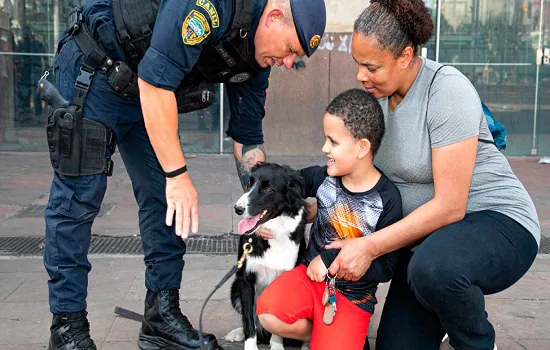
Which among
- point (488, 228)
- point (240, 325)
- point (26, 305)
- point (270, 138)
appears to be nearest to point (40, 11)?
point (270, 138)

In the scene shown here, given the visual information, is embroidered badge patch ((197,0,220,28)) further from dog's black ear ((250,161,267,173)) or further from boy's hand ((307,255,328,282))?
boy's hand ((307,255,328,282))

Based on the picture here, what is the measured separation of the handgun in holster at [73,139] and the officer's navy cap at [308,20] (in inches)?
38.0

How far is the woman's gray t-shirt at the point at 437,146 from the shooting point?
9.62 feet

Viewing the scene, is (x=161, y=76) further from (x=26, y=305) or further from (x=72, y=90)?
(x=26, y=305)

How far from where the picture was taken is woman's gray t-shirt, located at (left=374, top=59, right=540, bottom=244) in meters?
2.93

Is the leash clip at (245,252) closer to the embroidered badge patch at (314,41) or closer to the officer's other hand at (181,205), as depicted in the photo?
the officer's other hand at (181,205)

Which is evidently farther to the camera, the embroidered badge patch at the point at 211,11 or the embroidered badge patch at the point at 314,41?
the embroidered badge patch at the point at 314,41

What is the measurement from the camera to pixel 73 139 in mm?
3039

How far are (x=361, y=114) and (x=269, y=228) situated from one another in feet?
2.38

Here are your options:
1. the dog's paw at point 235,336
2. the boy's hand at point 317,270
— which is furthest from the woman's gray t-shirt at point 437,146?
the dog's paw at point 235,336

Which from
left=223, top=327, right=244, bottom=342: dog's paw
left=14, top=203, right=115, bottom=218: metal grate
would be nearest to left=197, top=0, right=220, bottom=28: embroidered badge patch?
left=223, top=327, right=244, bottom=342: dog's paw

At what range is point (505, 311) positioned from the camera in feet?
13.3

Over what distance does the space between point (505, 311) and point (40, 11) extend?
8381 mm

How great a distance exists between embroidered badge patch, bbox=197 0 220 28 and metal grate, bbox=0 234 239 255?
2.83m
